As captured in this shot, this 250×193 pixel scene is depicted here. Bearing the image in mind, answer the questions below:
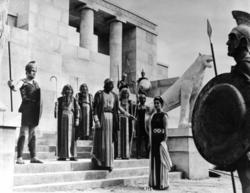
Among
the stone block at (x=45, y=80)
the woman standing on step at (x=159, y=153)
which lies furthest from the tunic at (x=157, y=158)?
the stone block at (x=45, y=80)

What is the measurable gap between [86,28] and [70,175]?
1289cm

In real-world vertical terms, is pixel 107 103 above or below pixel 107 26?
below

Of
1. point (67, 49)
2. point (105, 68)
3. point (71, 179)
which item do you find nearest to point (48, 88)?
point (67, 49)

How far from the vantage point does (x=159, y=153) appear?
8.38m

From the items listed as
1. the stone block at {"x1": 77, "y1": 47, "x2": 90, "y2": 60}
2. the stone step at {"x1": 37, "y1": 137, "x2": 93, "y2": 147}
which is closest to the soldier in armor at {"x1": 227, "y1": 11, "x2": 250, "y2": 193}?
the stone step at {"x1": 37, "y1": 137, "x2": 93, "y2": 147}

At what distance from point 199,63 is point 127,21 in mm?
11034

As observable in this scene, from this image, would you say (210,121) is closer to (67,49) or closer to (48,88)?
(48,88)

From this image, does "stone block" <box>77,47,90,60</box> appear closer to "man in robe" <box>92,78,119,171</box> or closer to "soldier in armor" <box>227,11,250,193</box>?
"man in robe" <box>92,78,119,171</box>

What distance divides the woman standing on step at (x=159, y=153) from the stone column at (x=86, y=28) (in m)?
11.6

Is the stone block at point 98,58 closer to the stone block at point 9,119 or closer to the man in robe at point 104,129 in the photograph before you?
the man in robe at point 104,129

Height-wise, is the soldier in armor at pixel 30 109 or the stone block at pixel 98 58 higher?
the stone block at pixel 98 58

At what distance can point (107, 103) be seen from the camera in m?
8.95

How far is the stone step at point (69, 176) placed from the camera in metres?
7.30

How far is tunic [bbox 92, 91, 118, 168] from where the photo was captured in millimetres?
8727
